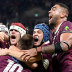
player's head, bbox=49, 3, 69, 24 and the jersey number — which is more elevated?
player's head, bbox=49, 3, 69, 24


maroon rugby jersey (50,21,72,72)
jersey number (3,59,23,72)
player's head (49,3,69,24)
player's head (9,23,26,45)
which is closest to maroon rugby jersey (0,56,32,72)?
jersey number (3,59,23,72)

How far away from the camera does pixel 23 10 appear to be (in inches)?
535

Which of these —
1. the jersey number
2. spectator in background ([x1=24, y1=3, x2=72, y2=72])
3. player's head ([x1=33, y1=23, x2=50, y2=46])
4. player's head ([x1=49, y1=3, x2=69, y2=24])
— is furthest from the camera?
player's head ([x1=33, y1=23, x2=50, y2=46])

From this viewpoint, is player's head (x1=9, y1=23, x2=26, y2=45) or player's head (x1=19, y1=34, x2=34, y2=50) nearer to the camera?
player's head (x1=19, y1=34, x2=34, y2=50)

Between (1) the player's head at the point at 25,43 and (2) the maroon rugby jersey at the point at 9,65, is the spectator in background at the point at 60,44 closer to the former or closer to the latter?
(1) the player's head at the point at 25,43

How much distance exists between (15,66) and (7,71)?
145mm

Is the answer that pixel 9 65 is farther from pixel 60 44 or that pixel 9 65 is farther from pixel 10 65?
pixel 60 44

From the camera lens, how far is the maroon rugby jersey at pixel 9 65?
2660 mm

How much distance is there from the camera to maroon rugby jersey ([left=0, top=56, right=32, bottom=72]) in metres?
2.66

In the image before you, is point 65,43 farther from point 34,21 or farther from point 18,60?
point 34,21

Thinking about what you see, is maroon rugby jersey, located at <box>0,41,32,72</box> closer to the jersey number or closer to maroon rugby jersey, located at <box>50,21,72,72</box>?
the jersey number

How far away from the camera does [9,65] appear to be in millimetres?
2695

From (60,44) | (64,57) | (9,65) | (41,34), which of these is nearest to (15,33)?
(41,34)

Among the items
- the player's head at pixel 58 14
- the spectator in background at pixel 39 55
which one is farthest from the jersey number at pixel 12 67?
the player's head at pixel 58 14
